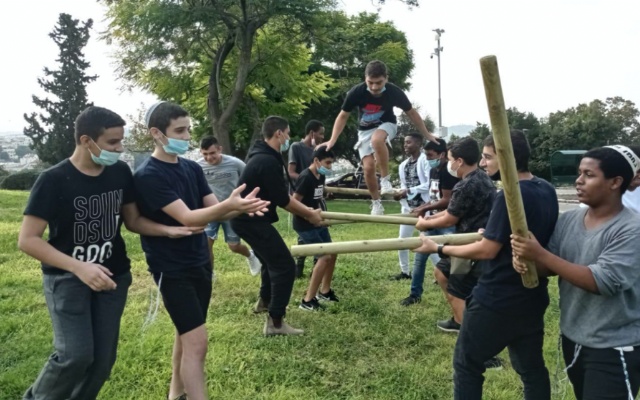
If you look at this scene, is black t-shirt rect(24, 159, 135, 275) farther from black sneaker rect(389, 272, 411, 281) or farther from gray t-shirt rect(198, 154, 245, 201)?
black sneaker rect(389, 272, 411, 281)

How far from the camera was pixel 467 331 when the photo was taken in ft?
10.1

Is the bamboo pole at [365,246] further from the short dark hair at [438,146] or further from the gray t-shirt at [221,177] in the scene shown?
the gray t-shirt at [221,177]

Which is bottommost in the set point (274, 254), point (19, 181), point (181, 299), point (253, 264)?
point (19, 181)

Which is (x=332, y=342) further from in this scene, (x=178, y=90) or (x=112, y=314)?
(x=178, y=90)

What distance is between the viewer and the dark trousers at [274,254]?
501 cm

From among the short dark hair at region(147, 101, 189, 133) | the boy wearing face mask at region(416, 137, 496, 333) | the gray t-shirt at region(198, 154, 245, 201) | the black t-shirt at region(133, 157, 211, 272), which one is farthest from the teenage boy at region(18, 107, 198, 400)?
the gray t-shirt at region(198, 154, 245, 201)

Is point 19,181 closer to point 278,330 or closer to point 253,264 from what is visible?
point 253,264

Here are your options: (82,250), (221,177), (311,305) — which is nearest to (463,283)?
(311,305)

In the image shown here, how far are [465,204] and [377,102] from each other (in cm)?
183

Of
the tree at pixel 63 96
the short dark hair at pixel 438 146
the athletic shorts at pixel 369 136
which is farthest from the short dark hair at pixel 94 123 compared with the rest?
the tree at pixel 63 96

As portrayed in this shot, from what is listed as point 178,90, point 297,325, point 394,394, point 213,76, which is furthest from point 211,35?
point 394,394

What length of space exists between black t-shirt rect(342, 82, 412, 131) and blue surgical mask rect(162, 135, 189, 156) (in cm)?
251

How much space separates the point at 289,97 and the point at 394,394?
1911 centimetres

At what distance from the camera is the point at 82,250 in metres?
3.06
